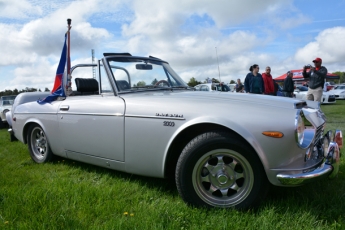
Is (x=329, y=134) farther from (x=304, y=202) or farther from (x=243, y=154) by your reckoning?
(x=243, y=154)

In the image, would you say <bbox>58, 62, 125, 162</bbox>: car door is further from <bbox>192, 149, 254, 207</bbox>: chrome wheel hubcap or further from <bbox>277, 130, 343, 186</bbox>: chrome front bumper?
<bbox>277, 130, 343, 186</bbox>: chrome front bumper

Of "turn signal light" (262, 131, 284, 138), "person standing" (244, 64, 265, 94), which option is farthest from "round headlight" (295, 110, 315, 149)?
"person standing" (244, 64, 265, 94)

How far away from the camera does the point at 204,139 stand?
2.61 meters

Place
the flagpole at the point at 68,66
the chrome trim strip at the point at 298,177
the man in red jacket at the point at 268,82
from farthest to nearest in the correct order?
1. the man in red jacket at the point at 268,82
2. the flagpole at the point at 68,66
3. the chrome trim strip at the point at 298,177

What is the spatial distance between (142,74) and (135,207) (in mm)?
1836

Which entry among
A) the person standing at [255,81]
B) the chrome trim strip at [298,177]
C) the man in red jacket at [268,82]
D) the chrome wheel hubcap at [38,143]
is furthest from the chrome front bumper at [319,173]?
the man in red jacket at [268,82]

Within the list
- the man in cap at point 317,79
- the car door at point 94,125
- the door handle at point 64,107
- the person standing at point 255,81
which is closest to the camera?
the car door at point 94,125

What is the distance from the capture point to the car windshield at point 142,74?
3705 mm

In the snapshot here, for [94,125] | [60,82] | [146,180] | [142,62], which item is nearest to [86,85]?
[60,82]

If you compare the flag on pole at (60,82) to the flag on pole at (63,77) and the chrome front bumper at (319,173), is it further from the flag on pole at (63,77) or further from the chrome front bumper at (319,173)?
the chrome front bumper at (319,173)

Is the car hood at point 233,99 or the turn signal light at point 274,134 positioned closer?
the turn signal light at point 274,134

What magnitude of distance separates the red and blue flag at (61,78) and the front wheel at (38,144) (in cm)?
46

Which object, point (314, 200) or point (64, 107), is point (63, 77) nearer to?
point (64, 107)

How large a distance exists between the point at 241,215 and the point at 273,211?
276 mm
